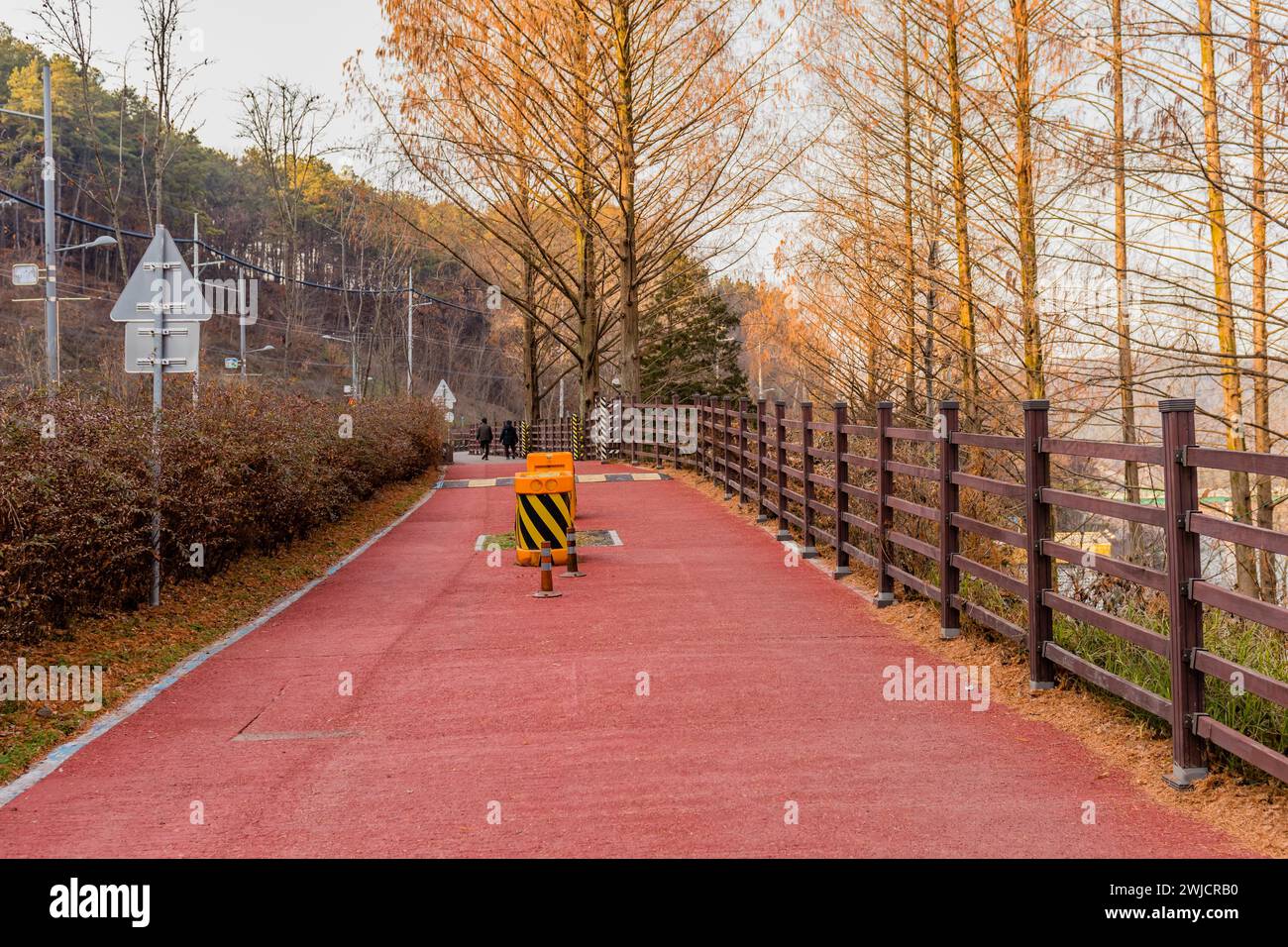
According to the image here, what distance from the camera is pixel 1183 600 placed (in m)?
5.37

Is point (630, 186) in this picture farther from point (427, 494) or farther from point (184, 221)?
point (184, 221)

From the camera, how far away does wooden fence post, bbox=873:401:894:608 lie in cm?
1020

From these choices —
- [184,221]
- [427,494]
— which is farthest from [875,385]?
[184,221]

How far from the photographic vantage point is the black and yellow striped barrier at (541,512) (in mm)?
13312

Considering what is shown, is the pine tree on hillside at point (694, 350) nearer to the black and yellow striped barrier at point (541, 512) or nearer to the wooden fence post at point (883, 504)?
the black and yellow striped barrier at point (541, 512)

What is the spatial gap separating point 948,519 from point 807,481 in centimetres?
486

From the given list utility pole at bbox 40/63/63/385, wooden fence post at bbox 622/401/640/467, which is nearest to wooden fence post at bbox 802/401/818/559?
utility pole at bbox 40/63/63/385

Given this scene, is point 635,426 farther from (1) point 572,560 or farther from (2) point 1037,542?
(2) point 1037,542

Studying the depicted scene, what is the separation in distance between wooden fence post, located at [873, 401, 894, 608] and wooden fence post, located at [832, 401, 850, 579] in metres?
1.17

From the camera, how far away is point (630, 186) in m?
25.1

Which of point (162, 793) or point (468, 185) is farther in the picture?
point (468, 185)

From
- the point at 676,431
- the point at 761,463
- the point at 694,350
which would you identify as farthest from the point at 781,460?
the point at 694,350

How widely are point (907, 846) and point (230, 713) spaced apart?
448 cm

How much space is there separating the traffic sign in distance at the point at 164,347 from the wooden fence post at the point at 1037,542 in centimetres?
774
